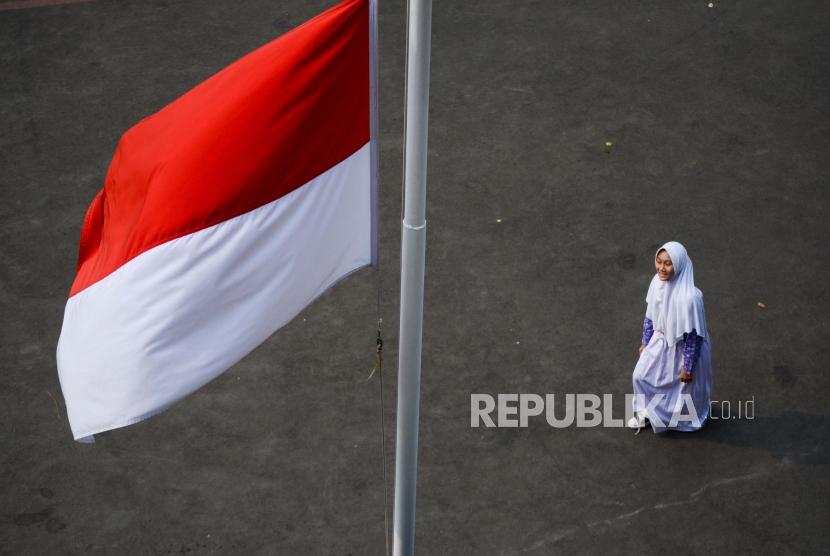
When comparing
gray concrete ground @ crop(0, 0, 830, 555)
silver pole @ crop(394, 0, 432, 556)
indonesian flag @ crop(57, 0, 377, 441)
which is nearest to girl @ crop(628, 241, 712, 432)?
gray concrete ground @ crop(0, 0, 830, 555)

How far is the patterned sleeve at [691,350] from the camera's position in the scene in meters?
7.92

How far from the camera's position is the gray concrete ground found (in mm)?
7988

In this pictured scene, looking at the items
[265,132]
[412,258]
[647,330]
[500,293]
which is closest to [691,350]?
[647,330]

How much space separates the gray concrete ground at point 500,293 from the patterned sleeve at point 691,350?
75cm

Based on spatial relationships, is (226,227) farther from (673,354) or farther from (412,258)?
(673,354)

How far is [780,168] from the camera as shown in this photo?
10891 mm

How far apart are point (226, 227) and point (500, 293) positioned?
514 centimetres

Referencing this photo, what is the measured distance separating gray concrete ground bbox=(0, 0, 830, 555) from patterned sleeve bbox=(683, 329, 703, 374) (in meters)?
0.75

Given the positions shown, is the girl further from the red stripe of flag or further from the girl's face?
the red stripe of flag

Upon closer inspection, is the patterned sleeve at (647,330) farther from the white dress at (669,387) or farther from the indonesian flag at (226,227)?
the indonesian flag at (226,227)

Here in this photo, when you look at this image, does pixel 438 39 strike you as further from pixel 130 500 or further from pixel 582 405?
pixel 130 500

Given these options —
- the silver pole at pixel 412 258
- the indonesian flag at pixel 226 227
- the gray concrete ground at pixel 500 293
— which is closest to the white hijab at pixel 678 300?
the gray concrete ground at pixel 500 293

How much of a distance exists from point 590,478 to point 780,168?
4.38 m

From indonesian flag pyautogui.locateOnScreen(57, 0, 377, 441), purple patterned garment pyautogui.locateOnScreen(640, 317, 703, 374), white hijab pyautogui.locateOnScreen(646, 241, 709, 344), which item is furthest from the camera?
purple patterned garment pyautogui.locateOnScreen(640, 317, 703, 374)
